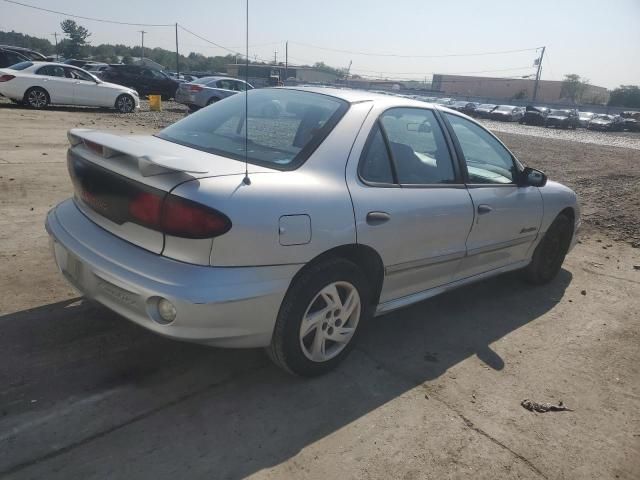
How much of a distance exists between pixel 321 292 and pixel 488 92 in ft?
372

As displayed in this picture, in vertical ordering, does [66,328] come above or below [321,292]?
below

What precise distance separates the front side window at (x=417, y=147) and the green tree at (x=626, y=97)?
88235 millimetres

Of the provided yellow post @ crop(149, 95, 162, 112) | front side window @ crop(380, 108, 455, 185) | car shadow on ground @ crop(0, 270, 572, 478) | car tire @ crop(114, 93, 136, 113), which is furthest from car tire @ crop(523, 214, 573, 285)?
yellow post @ crop(149, 95, 162, 112)

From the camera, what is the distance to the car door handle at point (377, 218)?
2854 millimetres

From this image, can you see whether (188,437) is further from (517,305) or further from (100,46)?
(100,46)

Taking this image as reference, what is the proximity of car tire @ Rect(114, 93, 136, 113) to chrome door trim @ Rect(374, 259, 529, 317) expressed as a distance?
52.4ft

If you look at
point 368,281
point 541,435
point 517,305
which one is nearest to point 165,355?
point 368,281

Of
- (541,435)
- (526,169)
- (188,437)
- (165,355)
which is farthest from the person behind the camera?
(526,169)

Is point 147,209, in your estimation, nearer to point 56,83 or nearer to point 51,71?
point 56,83

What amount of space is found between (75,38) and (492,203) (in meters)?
104

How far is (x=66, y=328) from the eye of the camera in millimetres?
3223

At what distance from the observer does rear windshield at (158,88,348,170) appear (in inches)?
113

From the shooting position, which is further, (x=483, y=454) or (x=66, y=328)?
(x=66, y=328)

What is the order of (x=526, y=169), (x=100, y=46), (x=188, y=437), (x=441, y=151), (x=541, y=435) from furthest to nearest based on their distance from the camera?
(x=100, y=46) < (x=526, y=169) < (x=441, y=151) < (x=541, y=435) < (x=188, y=437)
